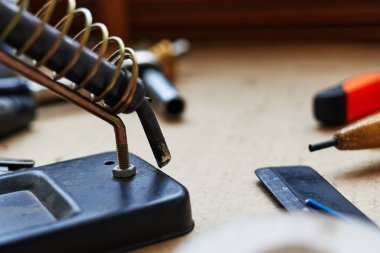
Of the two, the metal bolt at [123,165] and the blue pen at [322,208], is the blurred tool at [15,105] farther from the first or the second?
the blue pen at [322,208]

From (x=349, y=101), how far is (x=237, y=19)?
0.62 m

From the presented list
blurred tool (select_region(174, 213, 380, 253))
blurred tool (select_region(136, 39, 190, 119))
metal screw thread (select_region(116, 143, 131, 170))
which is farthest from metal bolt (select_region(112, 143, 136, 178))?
blurred tool (select_region(136, 39, 190, 119))

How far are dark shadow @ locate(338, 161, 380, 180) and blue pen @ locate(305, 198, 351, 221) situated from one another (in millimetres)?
107

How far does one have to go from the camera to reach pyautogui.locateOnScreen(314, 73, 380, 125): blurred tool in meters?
0.83

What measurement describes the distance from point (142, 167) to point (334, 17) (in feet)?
2.78

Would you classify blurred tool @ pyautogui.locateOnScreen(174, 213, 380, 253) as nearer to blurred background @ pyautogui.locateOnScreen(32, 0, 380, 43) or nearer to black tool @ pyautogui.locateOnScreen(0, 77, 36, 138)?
black tool @ pyautogui.locateOnScreen(0, 77, 36, 138)

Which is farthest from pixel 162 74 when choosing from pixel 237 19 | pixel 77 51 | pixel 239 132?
pixel 77 51

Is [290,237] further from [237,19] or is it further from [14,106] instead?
[237,19]

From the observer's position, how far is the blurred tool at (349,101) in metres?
0.83

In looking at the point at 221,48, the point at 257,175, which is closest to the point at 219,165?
the point at 257,175

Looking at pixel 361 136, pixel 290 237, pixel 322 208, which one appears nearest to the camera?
pixel 290 237

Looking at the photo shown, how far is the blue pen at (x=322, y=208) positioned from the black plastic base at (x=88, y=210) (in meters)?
0.11

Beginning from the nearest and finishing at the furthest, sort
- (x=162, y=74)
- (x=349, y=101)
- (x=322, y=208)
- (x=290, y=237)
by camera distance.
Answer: (x=290, y=237) → (x=322, y=208) → (x=349, y=101) → (x=162, y=74)

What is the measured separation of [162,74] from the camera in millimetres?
1067
